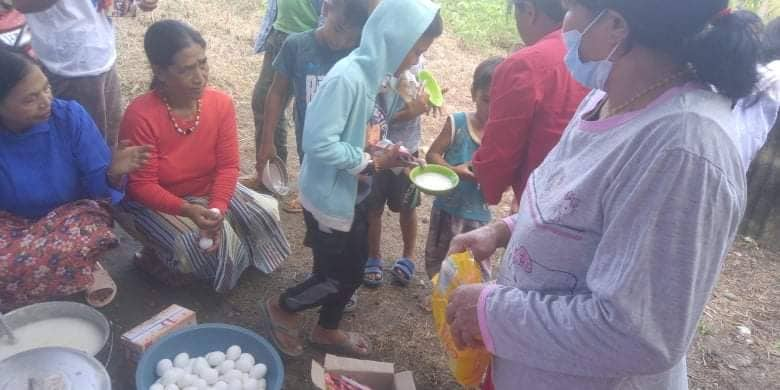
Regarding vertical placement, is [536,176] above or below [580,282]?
above

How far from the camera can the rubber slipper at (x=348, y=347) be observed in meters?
2.93

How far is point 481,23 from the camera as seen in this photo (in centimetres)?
767

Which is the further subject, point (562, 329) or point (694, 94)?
point (562, 329)

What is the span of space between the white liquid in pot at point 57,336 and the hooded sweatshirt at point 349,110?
1.05 meters

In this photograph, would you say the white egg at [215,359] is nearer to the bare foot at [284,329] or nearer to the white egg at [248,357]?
the white egg at [248,357]

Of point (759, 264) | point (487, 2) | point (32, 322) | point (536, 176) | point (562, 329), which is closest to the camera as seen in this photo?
point (562, 329)

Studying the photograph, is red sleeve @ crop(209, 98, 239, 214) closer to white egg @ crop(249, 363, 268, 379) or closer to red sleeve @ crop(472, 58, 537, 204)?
white egg @ crop(249, 363, 268, 379)

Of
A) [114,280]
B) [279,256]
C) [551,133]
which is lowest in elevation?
[114,280]

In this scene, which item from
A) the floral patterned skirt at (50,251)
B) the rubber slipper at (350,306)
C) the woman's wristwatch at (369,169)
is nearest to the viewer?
the woman's wristwatch at (369,169)

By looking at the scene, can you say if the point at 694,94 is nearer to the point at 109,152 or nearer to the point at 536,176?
the point at 536,176

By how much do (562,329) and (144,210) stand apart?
2465 mm

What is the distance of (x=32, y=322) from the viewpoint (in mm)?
2494

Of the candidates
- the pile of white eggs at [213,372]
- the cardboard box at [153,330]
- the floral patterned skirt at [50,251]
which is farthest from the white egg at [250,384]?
the floral patterned skirt at [50,251]

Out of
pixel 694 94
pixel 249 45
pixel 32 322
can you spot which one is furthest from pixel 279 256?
pixel 249 45
